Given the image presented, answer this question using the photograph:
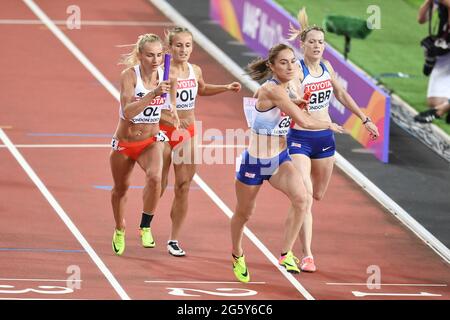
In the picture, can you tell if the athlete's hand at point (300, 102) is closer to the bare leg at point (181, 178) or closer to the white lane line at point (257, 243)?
the bare leg at point (181, 178)

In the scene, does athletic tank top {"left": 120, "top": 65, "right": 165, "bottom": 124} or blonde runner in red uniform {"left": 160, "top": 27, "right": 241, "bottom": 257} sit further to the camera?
blonde runner in red uniform {"left": 160, "top": 27, "right": 241, "bottom": 257}

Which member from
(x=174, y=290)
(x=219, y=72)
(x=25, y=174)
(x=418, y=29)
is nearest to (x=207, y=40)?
(x=219, y=72)

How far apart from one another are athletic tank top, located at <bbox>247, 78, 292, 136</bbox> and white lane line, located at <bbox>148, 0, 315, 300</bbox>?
1596mm

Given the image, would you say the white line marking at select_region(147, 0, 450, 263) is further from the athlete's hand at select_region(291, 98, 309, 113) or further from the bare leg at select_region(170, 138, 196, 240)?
the athlete's hand at select_region(291, 98, 309, 113)

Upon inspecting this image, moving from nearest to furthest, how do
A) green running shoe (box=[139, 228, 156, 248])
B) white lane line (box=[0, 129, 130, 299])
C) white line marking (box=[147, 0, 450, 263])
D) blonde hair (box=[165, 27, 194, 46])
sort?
white lane line (box=[0, 129, 130, 299]) → blonde hair (box=[165, 27, 194, 46]) → green running shoe (box=[139, 228, 156, 248]) → white line marking (box=[147, 0, 450, 263])

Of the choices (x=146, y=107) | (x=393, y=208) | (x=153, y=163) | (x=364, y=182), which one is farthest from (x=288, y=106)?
(x=364, y=182)

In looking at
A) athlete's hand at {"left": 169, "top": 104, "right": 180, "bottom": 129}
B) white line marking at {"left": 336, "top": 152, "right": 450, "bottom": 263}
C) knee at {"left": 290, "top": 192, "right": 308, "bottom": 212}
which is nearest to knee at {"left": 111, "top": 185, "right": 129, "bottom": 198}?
athlete's hand at {"left": 169, "top": 104, "right": 180, "bottom": 129}

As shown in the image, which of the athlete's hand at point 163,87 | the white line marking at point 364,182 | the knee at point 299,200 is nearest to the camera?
the athlete's hand at point 163,87

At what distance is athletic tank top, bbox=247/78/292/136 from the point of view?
47.6 feet

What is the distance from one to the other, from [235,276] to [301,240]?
829mm

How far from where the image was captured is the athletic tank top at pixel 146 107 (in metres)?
14.9

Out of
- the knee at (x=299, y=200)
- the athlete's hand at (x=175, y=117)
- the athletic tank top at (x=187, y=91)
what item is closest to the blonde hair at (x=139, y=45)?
the athletic tank top at (x=187, y=91)

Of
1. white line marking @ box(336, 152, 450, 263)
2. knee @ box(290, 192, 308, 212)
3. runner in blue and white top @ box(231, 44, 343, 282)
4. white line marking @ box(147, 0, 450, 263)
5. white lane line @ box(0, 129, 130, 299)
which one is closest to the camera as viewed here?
runner in blue and white top @ box(231, 44, 343, 282)

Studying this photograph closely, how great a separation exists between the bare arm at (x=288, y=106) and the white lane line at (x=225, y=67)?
1.69 metres
